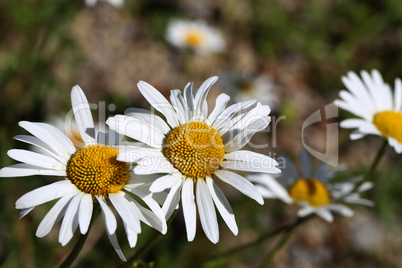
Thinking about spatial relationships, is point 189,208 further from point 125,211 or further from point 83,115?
point 83,115

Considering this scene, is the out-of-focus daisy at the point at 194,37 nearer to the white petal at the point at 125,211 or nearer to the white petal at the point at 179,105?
the white petal at the point at 179,105

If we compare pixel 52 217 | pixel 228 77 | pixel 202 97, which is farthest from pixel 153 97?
pixel 228 77

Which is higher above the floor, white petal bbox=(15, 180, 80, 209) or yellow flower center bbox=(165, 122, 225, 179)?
yellow flower center bbox=(165, 122, 225, 179)

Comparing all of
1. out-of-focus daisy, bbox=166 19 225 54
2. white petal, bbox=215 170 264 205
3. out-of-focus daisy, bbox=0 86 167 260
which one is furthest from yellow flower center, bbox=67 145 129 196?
out-of-focus daisy, bbox=166 19 225 54

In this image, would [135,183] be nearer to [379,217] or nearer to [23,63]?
[23,63]

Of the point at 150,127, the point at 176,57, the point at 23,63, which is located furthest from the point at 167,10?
the point at 150,127

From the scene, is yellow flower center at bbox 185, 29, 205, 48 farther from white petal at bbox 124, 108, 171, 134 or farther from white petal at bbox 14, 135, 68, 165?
white petal at bbox 14, 135, 68, 165
